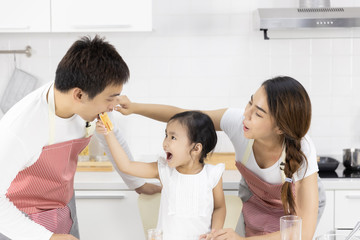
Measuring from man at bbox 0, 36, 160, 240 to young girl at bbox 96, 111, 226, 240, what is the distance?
218 millimetres

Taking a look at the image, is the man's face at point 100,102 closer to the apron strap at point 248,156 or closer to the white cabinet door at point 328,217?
the apron strap at point 248,156

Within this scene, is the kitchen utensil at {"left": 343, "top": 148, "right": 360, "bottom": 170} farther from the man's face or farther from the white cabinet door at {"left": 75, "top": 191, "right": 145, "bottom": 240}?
the man's face

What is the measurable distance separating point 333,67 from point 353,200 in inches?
38.1

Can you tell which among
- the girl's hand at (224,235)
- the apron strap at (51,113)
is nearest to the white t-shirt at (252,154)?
the girl's hand at (224,235)

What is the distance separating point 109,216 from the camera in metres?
3.04

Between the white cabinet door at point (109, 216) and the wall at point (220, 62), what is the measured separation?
728 millimetres

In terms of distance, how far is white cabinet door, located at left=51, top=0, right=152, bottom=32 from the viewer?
10.2ft

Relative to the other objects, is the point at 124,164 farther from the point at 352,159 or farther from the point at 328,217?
the point at 352,159

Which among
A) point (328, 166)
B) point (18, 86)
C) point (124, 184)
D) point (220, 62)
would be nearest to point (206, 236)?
point (124, 184)

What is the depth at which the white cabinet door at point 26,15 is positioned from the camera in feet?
10.3

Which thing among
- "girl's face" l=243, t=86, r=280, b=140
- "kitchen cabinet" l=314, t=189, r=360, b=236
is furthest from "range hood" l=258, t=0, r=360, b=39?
"girl's face" l=243, t=86, r=280, b=140

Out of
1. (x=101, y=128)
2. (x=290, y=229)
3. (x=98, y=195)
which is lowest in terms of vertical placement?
(x=98, y=195)

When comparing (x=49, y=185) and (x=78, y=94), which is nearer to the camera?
(x=78, y=94)

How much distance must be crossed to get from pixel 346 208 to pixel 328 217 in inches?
4.3
